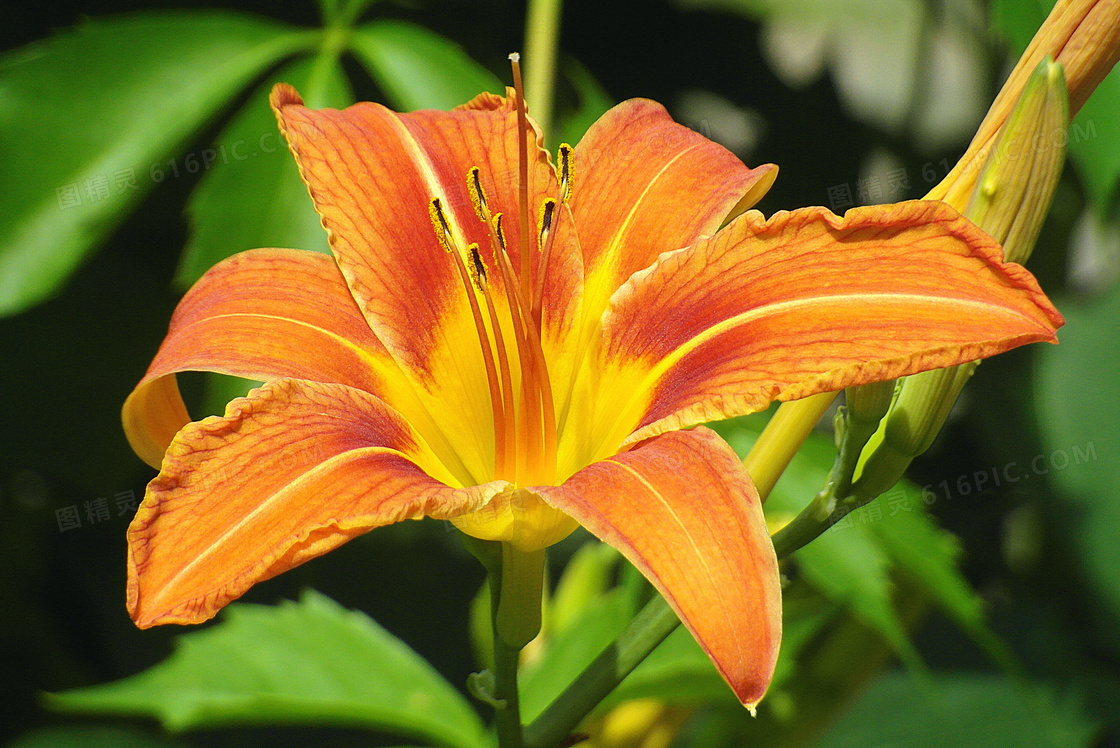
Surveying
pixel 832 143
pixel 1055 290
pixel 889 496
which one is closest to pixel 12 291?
pixel 889 496

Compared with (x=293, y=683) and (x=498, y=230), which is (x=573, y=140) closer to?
(x=498, y=230)

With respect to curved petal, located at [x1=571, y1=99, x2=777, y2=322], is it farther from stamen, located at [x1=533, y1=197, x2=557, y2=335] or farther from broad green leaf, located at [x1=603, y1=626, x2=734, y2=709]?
broad green leaf, located at [x1=603, y1=626, x2=734, y2=709]

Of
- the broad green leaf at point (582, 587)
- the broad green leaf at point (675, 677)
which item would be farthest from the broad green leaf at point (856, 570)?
the broad green leaf at point (582, 587)

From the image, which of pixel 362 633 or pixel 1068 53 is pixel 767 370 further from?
pixel 362 633

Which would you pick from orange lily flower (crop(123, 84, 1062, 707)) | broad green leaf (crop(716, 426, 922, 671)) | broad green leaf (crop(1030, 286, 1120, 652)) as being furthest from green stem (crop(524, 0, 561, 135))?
broad green leaf (crop(1030, 286, 1120, 652))

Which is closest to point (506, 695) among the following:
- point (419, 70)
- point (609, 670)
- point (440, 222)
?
point (609, 670)

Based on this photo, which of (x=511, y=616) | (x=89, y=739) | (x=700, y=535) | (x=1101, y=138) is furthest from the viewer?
(x=89, y=739)

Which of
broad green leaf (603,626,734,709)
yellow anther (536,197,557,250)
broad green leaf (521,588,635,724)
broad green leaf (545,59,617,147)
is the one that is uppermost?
yellow anther (536,197,557,250)
